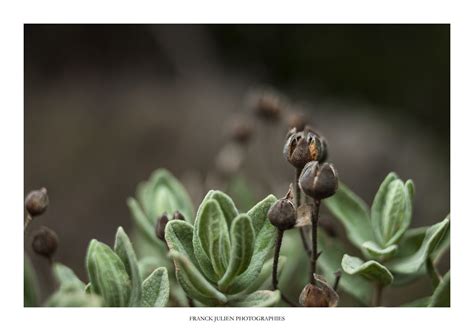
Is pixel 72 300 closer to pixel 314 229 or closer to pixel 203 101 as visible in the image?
pixel 314 229

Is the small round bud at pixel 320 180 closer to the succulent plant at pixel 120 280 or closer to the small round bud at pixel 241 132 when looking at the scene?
the succulent plant at pixel 120 280

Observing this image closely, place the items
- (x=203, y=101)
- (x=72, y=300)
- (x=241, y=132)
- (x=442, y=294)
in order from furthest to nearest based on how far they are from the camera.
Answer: (x=203, y=101) → (x=241, y=132) → (x=442, y=294) → (x=72, y=300)

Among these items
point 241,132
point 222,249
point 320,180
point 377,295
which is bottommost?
point 377,295

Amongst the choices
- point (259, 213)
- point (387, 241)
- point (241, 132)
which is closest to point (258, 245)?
point (259, 213)

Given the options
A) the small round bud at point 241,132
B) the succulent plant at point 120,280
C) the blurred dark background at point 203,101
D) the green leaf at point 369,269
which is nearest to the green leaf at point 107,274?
the succulent plant at point 120,280
